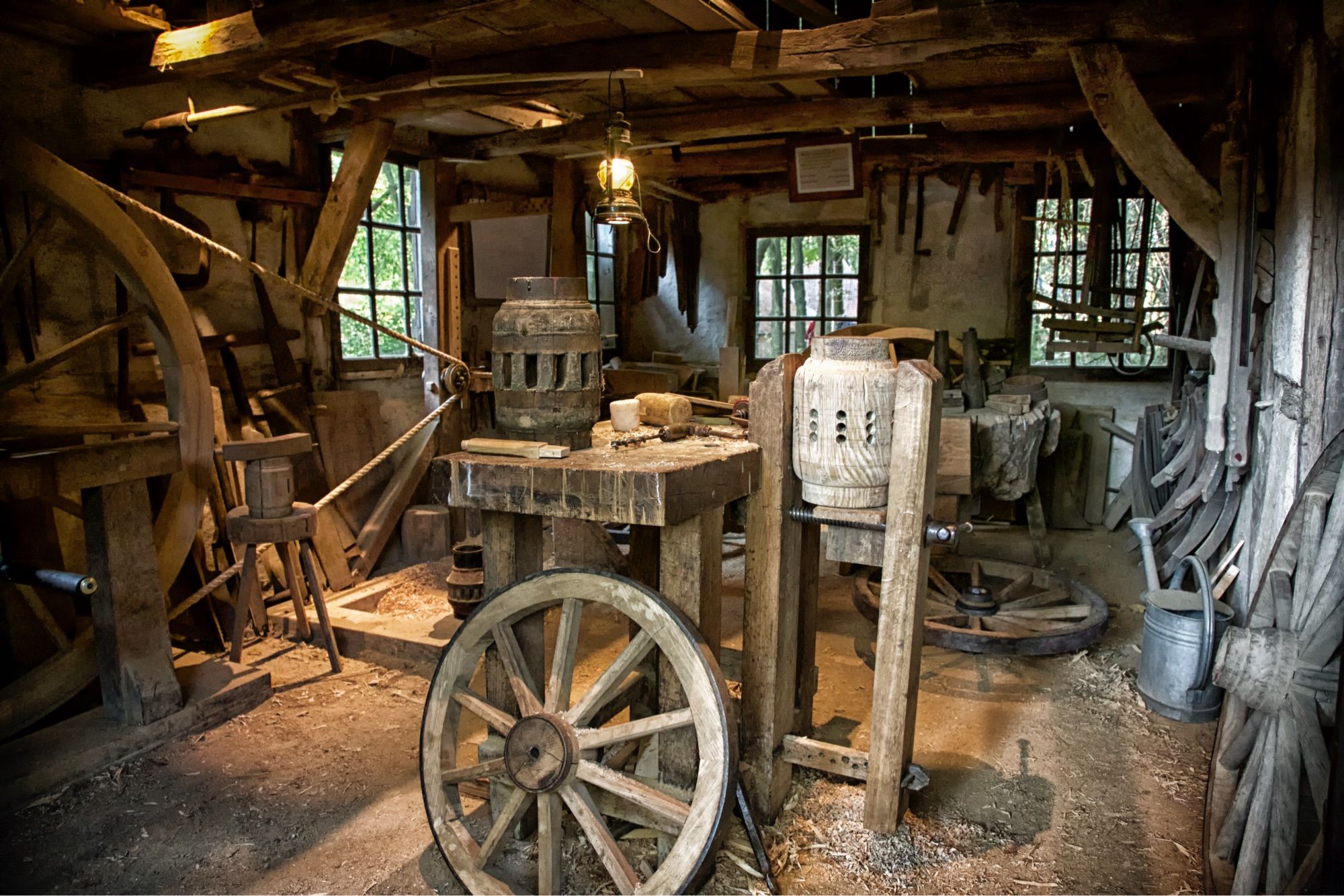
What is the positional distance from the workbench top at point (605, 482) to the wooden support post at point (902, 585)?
46 cm

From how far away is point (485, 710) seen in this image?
261 cm

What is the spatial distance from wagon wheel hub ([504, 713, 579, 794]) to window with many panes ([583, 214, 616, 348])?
6.02 meters

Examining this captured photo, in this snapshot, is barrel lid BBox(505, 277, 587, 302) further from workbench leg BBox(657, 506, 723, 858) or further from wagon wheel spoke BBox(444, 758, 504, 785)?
wagon wheel spoke BBox(444, 758, 504, 785)

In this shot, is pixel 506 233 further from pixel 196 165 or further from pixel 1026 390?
pixel 1026 390

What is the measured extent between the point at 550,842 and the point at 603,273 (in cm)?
664

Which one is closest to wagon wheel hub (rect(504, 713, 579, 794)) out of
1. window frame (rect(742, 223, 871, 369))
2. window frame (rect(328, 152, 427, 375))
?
window frame (rect(328, 152, 427, 375))

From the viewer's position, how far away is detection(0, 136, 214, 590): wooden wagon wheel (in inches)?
145

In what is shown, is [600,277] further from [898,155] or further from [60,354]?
[60,354]

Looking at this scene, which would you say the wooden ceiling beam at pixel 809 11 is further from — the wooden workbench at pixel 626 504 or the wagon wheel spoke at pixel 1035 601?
the wooden workbench at pixel 626 504

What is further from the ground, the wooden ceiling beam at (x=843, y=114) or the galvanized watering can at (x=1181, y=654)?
the wooden ceiling beam at (x=843, y=114)

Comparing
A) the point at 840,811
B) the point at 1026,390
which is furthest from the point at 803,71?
the point at 840,811

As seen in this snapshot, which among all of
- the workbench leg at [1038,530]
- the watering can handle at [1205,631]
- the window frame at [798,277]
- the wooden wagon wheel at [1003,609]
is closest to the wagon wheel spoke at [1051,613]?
the wooden wagon wheel at [1003,609]

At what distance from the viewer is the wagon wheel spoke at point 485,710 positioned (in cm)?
259

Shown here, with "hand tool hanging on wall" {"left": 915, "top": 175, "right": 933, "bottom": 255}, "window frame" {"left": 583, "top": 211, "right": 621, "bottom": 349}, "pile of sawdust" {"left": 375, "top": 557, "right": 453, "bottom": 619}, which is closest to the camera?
"pile of sawdust" {"left": 375, "top": 557, "right": 453, "bottom": 619}
